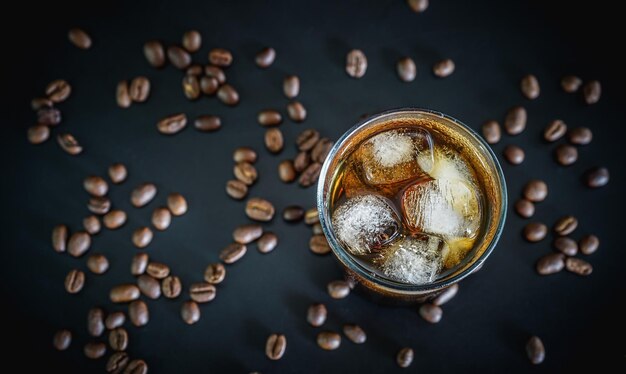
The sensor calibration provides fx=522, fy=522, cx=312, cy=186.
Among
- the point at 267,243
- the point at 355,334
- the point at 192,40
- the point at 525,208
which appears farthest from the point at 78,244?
the point at 525,208

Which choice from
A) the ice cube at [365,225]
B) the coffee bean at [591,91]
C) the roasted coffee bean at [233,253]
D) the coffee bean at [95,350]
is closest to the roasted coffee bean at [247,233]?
the roasted coffee bean at [233,253]

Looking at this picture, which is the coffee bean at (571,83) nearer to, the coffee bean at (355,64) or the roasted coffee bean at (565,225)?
the roasted coffee bean at (565,225)

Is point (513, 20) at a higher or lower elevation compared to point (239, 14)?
higher

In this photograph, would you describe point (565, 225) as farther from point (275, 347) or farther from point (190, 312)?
point (190, 312)

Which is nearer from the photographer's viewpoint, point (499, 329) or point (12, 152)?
point (499, 329)

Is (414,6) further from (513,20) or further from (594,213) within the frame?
(594,213)

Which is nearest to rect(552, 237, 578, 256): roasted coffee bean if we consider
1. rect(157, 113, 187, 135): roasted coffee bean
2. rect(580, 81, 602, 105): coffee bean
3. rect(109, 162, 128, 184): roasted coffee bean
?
rect(580, 81, 602, 105): coffee bean

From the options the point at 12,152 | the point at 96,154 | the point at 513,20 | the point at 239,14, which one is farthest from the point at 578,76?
the point at 12,152
